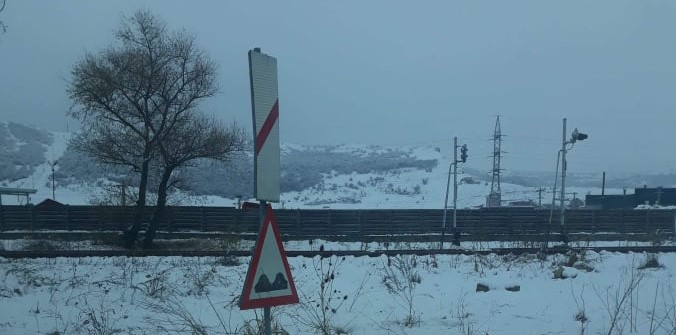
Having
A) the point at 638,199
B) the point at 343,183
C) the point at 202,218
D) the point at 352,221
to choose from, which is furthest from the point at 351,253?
the point at 343,183

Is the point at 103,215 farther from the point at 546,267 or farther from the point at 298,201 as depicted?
the point at 298,201

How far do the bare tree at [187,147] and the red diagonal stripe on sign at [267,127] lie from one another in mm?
17925

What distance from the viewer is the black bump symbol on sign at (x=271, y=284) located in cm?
487

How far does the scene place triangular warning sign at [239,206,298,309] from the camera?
481cm

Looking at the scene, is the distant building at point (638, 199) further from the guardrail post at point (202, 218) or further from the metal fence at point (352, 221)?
the guardrail post at point (202, 218)

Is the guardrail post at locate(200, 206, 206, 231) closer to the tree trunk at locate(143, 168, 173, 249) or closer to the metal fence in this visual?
the metal fence

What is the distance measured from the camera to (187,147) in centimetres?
2230

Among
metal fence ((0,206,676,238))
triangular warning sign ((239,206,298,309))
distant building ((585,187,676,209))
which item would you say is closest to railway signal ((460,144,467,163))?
metal fence ((0,206,676,238))

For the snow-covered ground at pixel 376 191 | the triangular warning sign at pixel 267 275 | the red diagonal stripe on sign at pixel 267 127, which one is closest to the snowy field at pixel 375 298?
the triangular warning sign at pixel 267 275

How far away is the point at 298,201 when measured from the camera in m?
51.5

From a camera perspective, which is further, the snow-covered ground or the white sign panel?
the snow-covered ground

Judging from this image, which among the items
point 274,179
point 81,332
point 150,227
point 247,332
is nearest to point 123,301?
point 81,332

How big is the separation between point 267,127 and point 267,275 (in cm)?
131

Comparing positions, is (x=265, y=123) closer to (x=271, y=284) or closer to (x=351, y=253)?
(x=271, y=284)
